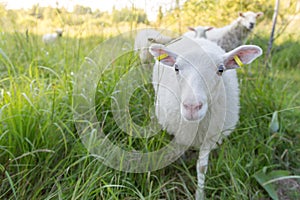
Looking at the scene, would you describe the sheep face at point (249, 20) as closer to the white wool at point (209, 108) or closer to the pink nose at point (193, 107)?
the white wool at point (209, 108)

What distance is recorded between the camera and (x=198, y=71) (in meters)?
1.51

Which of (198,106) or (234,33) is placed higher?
(198,106)

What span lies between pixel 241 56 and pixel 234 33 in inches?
150

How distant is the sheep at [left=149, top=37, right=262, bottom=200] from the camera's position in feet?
4.76

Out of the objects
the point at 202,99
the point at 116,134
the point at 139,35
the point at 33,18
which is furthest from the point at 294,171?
the point at 33,18

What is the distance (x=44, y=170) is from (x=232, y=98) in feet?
4.19

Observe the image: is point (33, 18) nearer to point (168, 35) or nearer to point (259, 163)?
point (168, 35)

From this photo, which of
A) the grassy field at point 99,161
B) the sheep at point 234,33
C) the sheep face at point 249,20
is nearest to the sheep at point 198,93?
the grassy field at point 99,161

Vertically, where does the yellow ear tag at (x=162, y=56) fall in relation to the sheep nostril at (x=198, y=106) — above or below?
above

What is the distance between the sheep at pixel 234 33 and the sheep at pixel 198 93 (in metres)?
3.19

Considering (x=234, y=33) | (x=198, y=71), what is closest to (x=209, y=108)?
(x=198, y=71)

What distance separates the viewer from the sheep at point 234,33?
200 inches

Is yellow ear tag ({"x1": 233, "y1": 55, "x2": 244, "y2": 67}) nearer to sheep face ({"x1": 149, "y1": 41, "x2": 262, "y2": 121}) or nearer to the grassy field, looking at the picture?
sheep face ({"x1": 149, "y1": 41, "x2": 262, "y2": 121})

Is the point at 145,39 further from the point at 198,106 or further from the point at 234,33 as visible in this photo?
the point at 234,33
